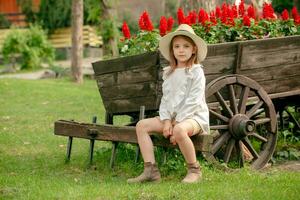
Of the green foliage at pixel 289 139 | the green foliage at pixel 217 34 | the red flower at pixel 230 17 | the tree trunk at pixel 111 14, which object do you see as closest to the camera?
the green foliage at pixel 217 34

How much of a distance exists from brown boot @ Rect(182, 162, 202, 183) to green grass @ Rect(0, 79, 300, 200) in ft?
0.28

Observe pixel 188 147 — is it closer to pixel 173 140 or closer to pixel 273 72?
pixel 173 140

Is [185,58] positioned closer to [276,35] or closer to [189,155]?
[189,155]

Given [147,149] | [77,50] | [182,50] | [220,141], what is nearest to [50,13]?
[77,50]

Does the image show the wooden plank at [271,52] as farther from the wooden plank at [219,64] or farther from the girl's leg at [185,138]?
the girl's leg at [185,138]

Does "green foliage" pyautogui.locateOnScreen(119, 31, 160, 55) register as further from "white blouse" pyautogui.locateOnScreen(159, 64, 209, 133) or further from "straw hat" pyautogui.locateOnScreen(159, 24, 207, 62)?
"white blouse" pyautogui.locateOnScreen(159, 64, 209, 133)

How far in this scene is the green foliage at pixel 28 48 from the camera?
80.7 ft

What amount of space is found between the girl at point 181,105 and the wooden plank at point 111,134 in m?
0.10

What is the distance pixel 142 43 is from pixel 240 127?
145 cm

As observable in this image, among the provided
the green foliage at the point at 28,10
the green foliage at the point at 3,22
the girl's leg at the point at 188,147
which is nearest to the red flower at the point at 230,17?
the girl's leg at the point at 188,147

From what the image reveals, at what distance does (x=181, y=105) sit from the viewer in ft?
21.7

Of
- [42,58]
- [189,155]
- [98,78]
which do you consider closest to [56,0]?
[42,58]

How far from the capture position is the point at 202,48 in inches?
263

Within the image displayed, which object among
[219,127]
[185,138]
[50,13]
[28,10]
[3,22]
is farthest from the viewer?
[3,22]
